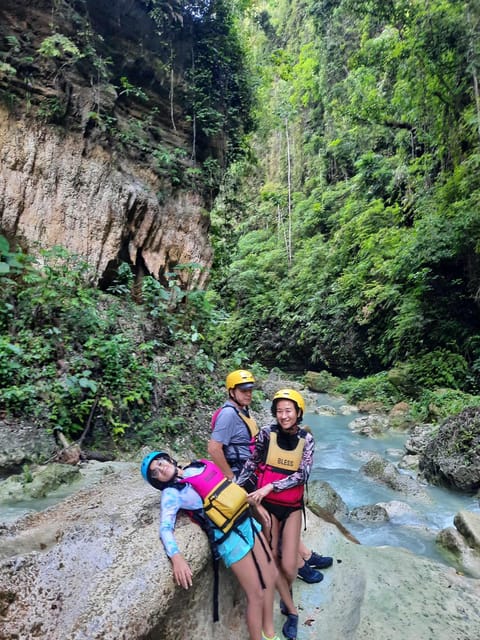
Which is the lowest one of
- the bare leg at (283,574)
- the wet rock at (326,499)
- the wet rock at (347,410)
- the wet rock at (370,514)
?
the wet rock at (370,514)

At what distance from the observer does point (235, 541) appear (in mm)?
2436

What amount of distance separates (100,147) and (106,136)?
0.31 metres

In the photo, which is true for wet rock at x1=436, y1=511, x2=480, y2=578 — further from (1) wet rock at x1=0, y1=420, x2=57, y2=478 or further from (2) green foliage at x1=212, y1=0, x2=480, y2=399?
(2) green foliage at x1=212, y1=0, x2=480, y2=399

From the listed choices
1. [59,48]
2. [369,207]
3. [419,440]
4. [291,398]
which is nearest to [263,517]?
[291,398]

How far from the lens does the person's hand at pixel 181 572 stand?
217 cm

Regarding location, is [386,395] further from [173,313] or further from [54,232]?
[54,232]

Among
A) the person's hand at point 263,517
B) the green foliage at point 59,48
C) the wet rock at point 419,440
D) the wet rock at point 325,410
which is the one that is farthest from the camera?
the wet rock at point 325,410

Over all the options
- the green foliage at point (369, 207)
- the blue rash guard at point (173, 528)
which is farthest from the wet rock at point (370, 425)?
the blue rash guard at point (173, 528)

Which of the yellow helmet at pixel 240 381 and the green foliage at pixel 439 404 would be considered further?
the green foliage at pixel 439 404

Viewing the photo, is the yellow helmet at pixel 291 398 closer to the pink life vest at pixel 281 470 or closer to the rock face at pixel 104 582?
the pink life vest at pixel 281 470

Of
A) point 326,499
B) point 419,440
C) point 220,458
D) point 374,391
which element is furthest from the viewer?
point 374,391

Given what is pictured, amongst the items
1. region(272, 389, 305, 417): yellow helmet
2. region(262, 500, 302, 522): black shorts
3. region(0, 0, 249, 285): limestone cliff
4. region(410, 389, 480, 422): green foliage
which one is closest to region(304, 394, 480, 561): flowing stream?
region(410, 389, 480, 422): green foliage

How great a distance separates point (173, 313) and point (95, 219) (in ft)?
8.02

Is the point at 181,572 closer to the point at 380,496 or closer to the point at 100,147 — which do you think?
the point at 380,496
